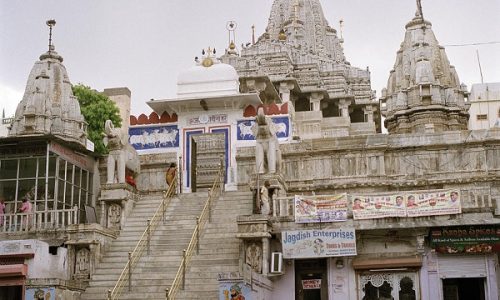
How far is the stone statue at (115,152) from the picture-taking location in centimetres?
2277

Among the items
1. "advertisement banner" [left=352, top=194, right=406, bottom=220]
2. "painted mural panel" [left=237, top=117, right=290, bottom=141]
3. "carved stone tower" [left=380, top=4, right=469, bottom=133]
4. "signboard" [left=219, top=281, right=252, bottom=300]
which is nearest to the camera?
"signboard" [left=219, top=281, right=252, bottom=300]

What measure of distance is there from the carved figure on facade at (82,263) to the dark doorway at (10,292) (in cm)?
212

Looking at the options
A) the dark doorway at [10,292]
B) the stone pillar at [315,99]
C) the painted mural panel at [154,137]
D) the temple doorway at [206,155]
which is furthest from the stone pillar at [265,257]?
the stone pillar at [315,99]

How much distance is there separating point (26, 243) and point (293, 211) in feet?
25.1

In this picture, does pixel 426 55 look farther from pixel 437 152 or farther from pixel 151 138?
pixel 151 138

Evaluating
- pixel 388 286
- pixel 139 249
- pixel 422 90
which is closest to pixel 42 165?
pixel 139 249

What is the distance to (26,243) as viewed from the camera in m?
19.2

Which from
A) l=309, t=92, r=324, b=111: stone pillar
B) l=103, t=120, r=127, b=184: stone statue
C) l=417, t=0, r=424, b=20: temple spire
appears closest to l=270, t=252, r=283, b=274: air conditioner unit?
l=103, t=120, r=127, b=184: stone statue

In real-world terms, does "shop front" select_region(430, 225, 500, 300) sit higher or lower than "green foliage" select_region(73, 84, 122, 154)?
lower

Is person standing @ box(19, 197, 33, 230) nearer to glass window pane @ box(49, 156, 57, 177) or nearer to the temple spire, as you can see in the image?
glass window pane @ box(49, 156, 57, 177)

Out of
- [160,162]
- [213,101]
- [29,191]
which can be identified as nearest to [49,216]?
[29,191]

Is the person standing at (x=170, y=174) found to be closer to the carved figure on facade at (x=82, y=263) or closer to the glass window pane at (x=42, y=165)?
the glass window pane at (x=42, y=165)

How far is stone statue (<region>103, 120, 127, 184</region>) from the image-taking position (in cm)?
2277

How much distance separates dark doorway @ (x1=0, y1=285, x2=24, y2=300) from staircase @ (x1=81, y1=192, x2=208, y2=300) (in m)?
2.98
